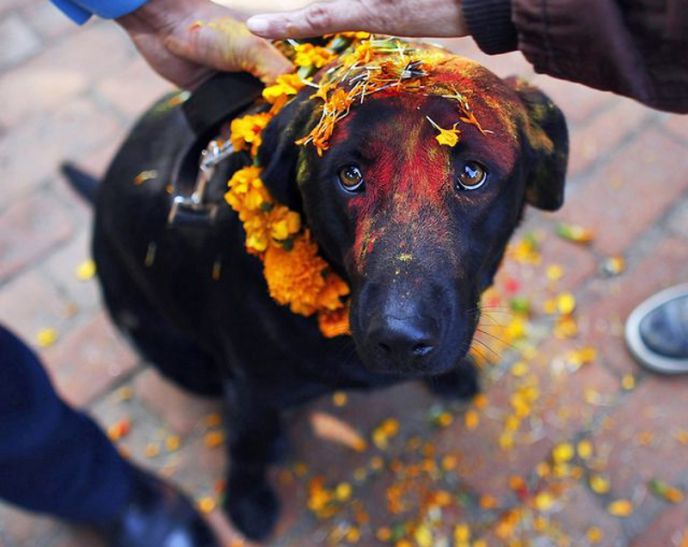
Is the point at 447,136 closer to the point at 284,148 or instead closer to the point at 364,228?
the point at 364,228

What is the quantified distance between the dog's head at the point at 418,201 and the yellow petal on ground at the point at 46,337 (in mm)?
1924

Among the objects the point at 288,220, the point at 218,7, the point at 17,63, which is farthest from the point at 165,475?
the point at 17,63

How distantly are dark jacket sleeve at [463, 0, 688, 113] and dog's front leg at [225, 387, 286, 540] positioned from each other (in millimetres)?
1481

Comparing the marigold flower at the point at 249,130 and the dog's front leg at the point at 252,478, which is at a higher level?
the marigold flower at the point at 249,130

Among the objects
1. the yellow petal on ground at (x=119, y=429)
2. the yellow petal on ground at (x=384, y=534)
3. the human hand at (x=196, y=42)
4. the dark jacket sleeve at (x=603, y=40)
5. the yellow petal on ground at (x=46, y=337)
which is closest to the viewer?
the dark jacket sleeve at (x=603, y=40)

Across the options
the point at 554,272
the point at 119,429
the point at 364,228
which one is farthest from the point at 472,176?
the point at 119,429

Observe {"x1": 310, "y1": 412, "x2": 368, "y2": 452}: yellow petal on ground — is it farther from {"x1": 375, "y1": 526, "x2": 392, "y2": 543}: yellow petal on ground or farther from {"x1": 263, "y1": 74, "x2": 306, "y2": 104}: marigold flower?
{"x1": 263, "y1": 74, "x2": 306, "y2": 104}: marigold flower

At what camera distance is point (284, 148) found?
5.90 feet

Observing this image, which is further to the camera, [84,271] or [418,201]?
[84,271]

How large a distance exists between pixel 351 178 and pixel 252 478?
1472mm

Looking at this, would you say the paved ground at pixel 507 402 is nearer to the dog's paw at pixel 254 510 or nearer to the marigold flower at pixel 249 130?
the dog's paw at pixel 254 510

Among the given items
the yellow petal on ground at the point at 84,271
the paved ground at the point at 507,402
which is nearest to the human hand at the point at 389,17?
the paved ground at the point at 507,402

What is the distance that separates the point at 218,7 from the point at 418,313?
40.5 inches

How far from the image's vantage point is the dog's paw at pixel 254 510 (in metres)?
2.78
